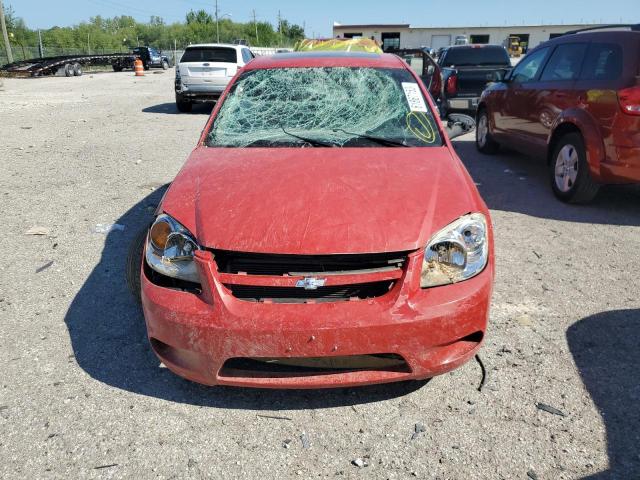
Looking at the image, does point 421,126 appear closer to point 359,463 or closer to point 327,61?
point 327,61

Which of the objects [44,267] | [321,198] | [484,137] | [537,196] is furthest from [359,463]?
[484,137]

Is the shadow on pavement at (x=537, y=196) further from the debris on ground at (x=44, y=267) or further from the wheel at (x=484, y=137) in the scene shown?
the debris on ground at (x=44, y=267)

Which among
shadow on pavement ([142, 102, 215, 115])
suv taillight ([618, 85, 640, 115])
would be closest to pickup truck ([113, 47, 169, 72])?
shadow on pavement ([142, 102, 215, 115])

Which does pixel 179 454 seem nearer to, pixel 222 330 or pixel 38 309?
pixel 222 330

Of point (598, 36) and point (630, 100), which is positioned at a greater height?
point (598, 36)

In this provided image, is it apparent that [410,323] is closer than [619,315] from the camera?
Yes

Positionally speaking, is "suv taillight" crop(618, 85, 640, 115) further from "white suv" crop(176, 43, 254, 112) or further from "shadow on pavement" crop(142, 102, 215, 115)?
"shadow on pavement" crop(142, 102, 215, 115)

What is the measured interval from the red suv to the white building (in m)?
69.8

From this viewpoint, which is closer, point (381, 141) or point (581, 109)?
point (381, 141)

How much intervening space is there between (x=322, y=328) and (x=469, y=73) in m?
11.1

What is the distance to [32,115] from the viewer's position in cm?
1289

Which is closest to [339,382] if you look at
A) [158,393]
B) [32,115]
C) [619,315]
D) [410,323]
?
[410,323]

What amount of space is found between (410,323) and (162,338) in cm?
114

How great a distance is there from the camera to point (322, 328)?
7.25 feet
